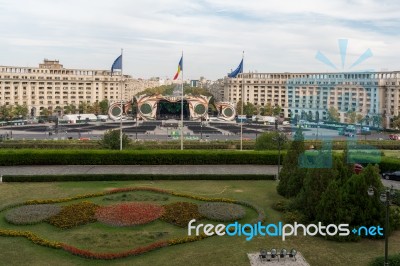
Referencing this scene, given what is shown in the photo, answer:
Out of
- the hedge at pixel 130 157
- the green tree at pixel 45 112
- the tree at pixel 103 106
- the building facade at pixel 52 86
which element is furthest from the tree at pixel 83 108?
the hedge at pixel 130 157

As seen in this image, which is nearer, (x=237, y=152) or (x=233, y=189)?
(x=233, y=189)

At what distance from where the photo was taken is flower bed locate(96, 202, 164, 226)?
63.1ft

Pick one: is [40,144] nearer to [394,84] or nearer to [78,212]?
[78,212]

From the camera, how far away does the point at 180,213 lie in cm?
2036

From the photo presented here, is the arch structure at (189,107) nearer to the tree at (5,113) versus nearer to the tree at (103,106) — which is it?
the tree at (103,106)

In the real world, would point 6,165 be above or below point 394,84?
below

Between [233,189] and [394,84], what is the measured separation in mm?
77378

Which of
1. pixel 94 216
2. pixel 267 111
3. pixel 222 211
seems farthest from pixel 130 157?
pixel 267 111

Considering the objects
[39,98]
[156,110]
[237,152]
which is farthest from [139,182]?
[39,98]

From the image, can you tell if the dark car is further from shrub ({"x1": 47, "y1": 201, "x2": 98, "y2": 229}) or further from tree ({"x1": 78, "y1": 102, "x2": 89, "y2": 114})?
tree ({"x1": 78, "y1": 102, "x2": 89, "y2": 114})

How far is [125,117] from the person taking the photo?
103 meters

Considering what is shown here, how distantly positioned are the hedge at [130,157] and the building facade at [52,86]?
266ft

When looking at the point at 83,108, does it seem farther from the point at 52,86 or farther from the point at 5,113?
the point at 5,113

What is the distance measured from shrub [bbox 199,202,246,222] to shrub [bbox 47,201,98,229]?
5302 millimetres
